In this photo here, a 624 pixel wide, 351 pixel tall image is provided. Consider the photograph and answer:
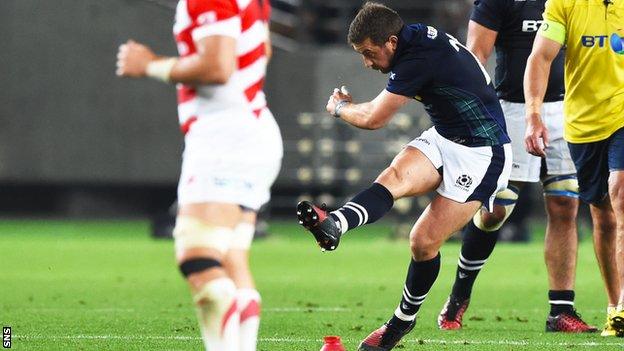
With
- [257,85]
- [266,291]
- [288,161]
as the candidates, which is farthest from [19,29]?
[257,85]

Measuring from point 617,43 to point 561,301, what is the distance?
160cm

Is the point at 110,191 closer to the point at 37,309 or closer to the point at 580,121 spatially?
the point at 37,309

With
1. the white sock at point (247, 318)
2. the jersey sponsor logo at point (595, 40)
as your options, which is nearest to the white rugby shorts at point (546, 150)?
the jersey sponsor logo at point (595, 40)

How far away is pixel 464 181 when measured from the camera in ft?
23.1

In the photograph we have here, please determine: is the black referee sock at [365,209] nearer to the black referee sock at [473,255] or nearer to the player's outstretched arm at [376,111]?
the player's outstretched arm at [376,111]

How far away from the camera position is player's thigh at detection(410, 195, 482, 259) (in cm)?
699

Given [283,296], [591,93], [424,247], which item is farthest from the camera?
[283,296]

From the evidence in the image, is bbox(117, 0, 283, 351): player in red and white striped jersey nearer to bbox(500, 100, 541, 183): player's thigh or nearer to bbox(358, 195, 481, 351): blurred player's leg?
bbox(358, 195, 481, 351): blurred player's leg

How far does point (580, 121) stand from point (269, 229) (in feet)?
42.0

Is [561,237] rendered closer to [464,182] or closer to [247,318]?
[464,182]

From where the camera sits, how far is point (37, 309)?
9.30m

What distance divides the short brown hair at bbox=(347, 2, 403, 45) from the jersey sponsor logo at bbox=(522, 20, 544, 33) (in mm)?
1837

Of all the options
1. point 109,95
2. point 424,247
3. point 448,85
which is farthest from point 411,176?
point 109,95

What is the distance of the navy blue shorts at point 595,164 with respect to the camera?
7.78 metres
